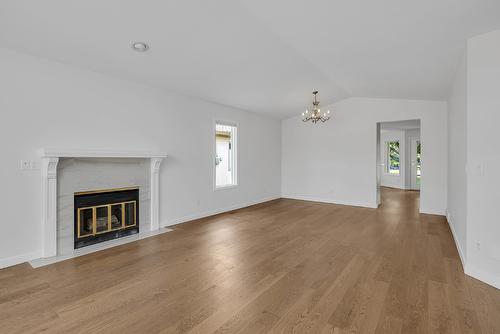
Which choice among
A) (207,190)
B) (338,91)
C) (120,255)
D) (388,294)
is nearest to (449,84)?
(338,91)

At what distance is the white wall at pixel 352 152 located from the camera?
19.3ft

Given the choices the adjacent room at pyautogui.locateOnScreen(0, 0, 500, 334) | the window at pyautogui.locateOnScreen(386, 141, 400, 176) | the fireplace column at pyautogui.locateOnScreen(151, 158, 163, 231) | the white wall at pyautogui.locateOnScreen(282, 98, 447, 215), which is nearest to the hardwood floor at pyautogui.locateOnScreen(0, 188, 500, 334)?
the adjacent room at pyautogui.locateOnScreen(0, 0, 500, 334)

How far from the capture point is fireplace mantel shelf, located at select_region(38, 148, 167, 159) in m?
3.21

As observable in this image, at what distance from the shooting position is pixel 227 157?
22.1ft

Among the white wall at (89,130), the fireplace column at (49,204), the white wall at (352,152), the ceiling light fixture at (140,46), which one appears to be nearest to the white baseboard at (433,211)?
the white wall at (352,152)

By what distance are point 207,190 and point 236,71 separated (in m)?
2.63

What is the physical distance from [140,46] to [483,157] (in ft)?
13.3

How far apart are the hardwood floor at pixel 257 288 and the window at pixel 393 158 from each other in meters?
7.19

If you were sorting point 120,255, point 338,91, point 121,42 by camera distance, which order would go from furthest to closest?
point 338,91, point 120,255, point 121,42

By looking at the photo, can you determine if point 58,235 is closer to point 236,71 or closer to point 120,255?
point 120,255

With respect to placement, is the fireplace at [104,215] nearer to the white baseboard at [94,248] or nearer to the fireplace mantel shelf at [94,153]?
the white baseboard at [94,248]

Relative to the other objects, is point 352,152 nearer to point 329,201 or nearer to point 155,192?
point 329,201

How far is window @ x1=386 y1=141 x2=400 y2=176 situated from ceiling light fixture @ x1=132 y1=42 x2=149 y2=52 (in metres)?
10.4

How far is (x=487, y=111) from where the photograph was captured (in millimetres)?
2613
